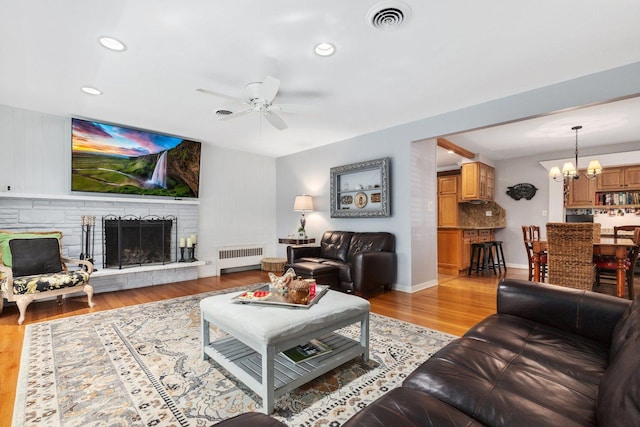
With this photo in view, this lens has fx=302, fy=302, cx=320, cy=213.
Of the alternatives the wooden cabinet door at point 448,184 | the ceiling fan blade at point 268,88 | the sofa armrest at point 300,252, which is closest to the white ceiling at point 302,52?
the ceiling fan blade at point 268,88

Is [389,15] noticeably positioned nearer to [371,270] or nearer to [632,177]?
[371,270]

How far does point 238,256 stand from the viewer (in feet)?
19.3

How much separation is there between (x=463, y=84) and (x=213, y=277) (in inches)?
188

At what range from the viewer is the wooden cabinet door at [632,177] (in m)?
5.67

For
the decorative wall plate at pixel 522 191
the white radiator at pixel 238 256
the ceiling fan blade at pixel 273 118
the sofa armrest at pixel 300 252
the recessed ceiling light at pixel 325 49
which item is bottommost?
the white radiator at pixel 238 256

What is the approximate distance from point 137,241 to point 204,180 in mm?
1499

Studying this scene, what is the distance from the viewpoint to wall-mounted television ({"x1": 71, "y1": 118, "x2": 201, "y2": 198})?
4051 millimetres

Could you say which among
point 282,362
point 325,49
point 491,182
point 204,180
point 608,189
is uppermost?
point 325,49

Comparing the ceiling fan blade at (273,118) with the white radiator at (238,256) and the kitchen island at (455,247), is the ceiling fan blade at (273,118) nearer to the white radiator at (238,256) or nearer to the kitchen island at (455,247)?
the white radiator at (238,256)

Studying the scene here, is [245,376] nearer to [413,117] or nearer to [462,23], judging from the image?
[462,23]

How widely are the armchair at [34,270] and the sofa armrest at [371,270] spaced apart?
10.4 ft

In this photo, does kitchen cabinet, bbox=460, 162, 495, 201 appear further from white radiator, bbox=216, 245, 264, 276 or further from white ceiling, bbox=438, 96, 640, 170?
white radiator, bbox=216, 245, 264, 276

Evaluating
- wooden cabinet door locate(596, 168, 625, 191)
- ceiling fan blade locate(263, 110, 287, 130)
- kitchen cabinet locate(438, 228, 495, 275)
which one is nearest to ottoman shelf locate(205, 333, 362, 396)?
ceiling fan blade locate(263, 110, 287, 130)

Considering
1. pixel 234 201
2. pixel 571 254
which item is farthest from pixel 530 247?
pixel 234 201
